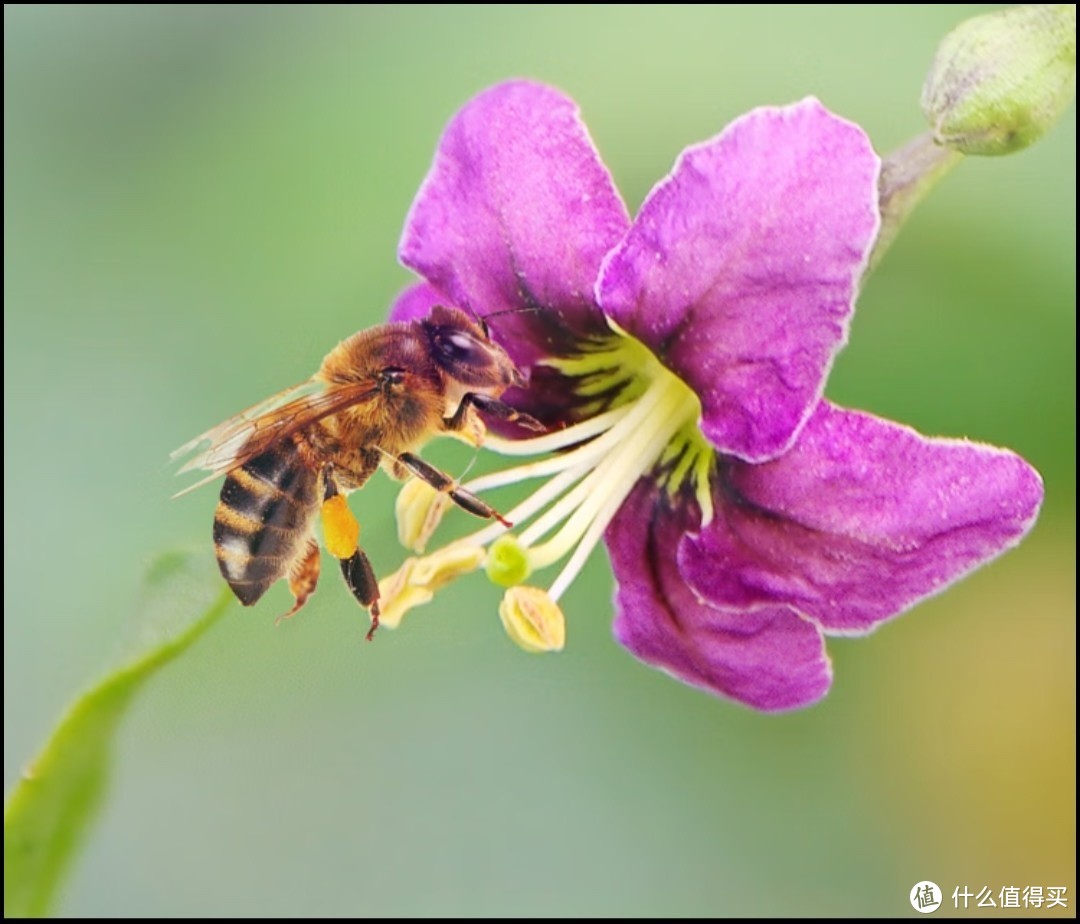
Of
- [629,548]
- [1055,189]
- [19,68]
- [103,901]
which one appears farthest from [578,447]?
[19,68]

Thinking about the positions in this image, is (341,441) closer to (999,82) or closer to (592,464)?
(592,464)

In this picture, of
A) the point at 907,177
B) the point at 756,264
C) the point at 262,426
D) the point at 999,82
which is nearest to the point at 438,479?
the point at 262,426

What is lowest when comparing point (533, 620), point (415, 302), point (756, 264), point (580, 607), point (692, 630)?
point (580, 607)

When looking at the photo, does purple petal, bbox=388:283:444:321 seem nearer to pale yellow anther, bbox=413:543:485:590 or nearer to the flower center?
the flower center

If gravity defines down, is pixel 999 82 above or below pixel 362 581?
above

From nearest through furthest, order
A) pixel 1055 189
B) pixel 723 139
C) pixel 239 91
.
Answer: pixel 723 139
pixel 1055 189
pixel 239 91

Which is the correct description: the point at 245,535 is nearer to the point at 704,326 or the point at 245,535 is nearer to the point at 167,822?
the point at 704,326
